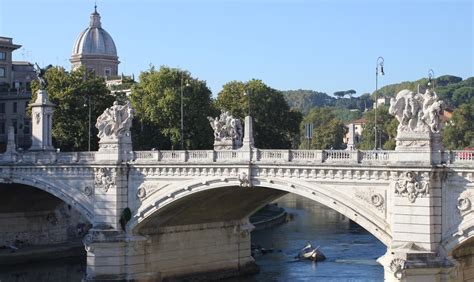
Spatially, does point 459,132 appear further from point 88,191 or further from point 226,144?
point 88,191

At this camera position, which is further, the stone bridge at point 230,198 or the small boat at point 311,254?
the small boat at point 311,254

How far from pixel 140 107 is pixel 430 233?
41736mm

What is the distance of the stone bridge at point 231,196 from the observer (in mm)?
37312

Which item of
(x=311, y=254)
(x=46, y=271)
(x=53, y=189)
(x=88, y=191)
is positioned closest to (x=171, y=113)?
(x=46, y=271)

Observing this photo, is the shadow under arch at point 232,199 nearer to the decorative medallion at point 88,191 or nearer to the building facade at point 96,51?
the decorative medallion at point 88,191

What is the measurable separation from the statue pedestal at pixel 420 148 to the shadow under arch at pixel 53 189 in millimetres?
19503

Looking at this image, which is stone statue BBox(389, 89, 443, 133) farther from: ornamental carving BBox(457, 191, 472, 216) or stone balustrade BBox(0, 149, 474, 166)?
ornamental carving BBox(457, 191, 472, 216)

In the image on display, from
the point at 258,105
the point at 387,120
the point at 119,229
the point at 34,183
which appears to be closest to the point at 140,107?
the point at 258,105

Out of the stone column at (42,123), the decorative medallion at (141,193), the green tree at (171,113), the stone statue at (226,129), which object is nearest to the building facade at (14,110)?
the green tree at (171,113)

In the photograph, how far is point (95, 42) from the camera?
132 m

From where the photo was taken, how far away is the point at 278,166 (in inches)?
1665

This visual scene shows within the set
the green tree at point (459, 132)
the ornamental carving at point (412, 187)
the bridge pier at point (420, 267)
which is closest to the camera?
the bridge pier at point (420, 267)

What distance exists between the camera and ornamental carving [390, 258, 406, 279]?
3728 centimetres

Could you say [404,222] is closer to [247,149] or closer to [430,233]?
[430,233]
